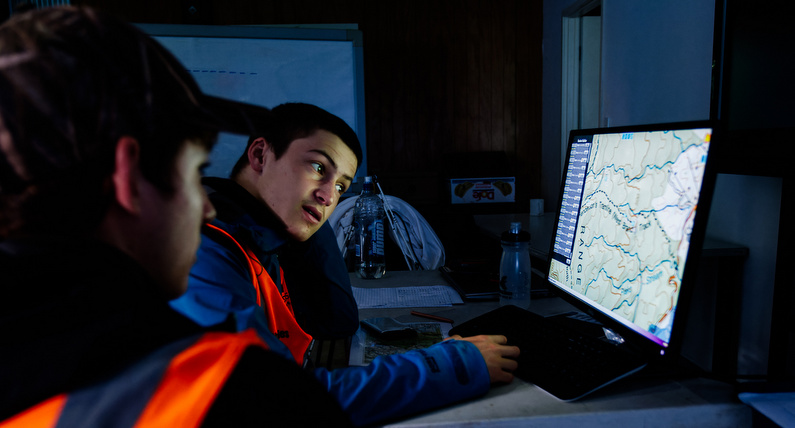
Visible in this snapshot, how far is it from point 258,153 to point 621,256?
2.79ft

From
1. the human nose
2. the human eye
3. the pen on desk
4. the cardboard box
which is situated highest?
the human eye

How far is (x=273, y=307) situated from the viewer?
3.33ft

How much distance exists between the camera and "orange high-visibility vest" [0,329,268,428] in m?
0.37

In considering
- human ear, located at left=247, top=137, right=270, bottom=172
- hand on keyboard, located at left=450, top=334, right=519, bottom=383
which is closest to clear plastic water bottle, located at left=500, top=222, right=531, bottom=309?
hand on keyboard, located at left=450, top=334, right=519, bottom=383

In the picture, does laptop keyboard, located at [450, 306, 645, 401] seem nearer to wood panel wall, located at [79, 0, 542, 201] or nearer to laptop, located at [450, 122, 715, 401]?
laptop, located at [450, 122, 715, 401]

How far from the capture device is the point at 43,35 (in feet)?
1.17

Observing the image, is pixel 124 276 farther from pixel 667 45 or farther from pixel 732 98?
pixel 667 45

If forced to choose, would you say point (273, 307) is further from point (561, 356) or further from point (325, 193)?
point (561, 356)

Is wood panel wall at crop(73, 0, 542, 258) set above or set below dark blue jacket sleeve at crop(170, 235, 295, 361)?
above

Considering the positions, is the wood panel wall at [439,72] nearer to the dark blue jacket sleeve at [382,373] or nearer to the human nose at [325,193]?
the human nose at [325,193]

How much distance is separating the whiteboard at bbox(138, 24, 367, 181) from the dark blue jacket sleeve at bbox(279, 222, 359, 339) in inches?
71.2

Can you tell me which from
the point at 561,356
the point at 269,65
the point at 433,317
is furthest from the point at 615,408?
the point at 269,65

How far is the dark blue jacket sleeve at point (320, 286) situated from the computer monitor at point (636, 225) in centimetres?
51

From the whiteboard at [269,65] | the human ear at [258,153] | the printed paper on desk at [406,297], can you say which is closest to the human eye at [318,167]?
the human ear at [258,153]
